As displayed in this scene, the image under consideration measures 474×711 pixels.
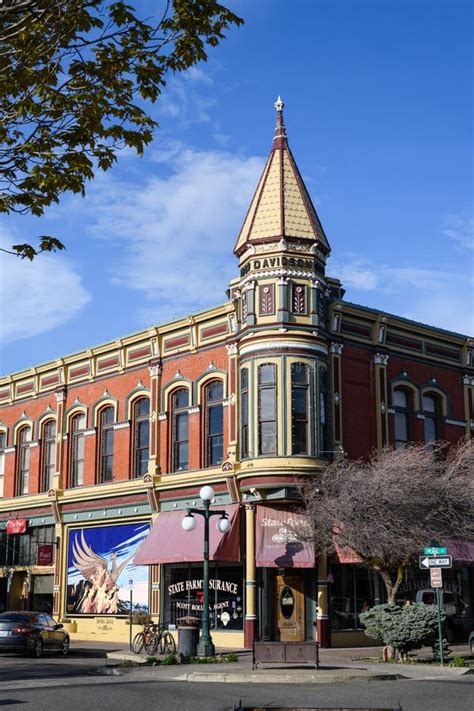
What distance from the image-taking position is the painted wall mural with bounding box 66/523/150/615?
3484cm

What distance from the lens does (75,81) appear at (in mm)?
12938

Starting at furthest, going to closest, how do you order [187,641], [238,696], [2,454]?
[2,454], [187,641], [238,696]

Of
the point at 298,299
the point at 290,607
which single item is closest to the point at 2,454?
the point at 290,607

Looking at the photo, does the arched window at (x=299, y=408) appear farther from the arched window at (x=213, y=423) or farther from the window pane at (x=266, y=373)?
the arched window at (x=213, y=423)

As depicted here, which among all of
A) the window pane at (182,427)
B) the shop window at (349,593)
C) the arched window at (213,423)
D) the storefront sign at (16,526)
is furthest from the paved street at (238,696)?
the storefront sign at (16,526)

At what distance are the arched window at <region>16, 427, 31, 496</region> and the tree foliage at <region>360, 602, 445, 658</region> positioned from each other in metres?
21.2

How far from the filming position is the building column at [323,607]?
2933 centimetres

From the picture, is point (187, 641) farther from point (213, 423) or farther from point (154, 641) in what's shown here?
point (213, 423)

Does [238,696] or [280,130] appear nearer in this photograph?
[238,696]

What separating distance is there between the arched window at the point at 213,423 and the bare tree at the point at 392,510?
528cm

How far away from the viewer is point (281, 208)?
105ft

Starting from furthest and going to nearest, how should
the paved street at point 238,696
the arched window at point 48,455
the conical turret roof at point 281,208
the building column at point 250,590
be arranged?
1. the arched window at point 48,455
2. the conical turret roof at point 281,208
3. the building column at point 250,590
4. the paved street at point 238,696

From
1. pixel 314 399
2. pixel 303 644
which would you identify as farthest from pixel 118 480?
pixel 303 644

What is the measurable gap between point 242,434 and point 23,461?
1441 centimetres
